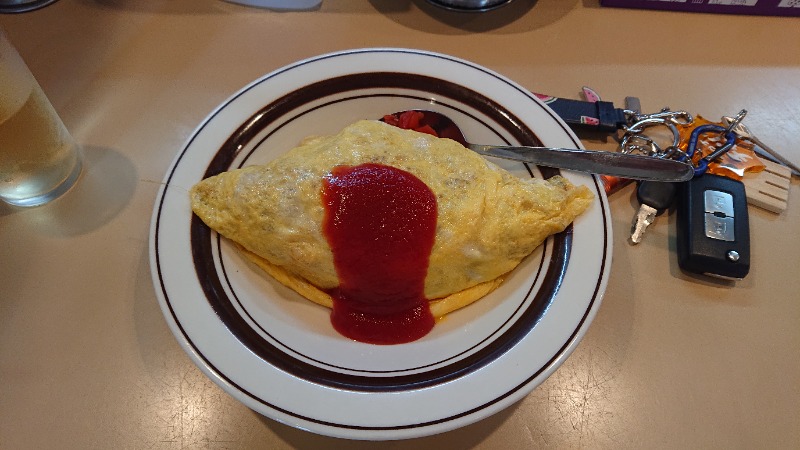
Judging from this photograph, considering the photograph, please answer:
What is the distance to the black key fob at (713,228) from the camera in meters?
1.60

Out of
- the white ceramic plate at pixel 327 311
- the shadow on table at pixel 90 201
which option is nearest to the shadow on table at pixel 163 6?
the shadow on table at pixel 90 201

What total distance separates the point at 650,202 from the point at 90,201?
6.23 ft

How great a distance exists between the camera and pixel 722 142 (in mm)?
1933

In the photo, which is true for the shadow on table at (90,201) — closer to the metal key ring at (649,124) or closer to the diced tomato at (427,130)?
the diced tomato at (427,130)

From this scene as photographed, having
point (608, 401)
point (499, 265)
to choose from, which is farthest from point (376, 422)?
point (608, 401)

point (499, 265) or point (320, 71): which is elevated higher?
point (320, 71)

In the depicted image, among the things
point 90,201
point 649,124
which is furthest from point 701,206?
point 90,201

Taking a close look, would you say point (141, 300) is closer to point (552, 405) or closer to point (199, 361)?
point (199, 361)

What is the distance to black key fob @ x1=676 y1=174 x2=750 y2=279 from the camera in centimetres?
160

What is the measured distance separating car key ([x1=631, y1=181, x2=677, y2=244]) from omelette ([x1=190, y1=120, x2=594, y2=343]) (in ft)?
1.30

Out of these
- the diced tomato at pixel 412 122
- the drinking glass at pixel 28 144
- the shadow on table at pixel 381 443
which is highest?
the diced tomato at pixel 412 122

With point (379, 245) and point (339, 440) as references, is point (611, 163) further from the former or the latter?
point (339, 440)

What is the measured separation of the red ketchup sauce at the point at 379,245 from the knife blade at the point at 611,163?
0.38 metres

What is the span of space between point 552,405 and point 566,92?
128 centimetres
